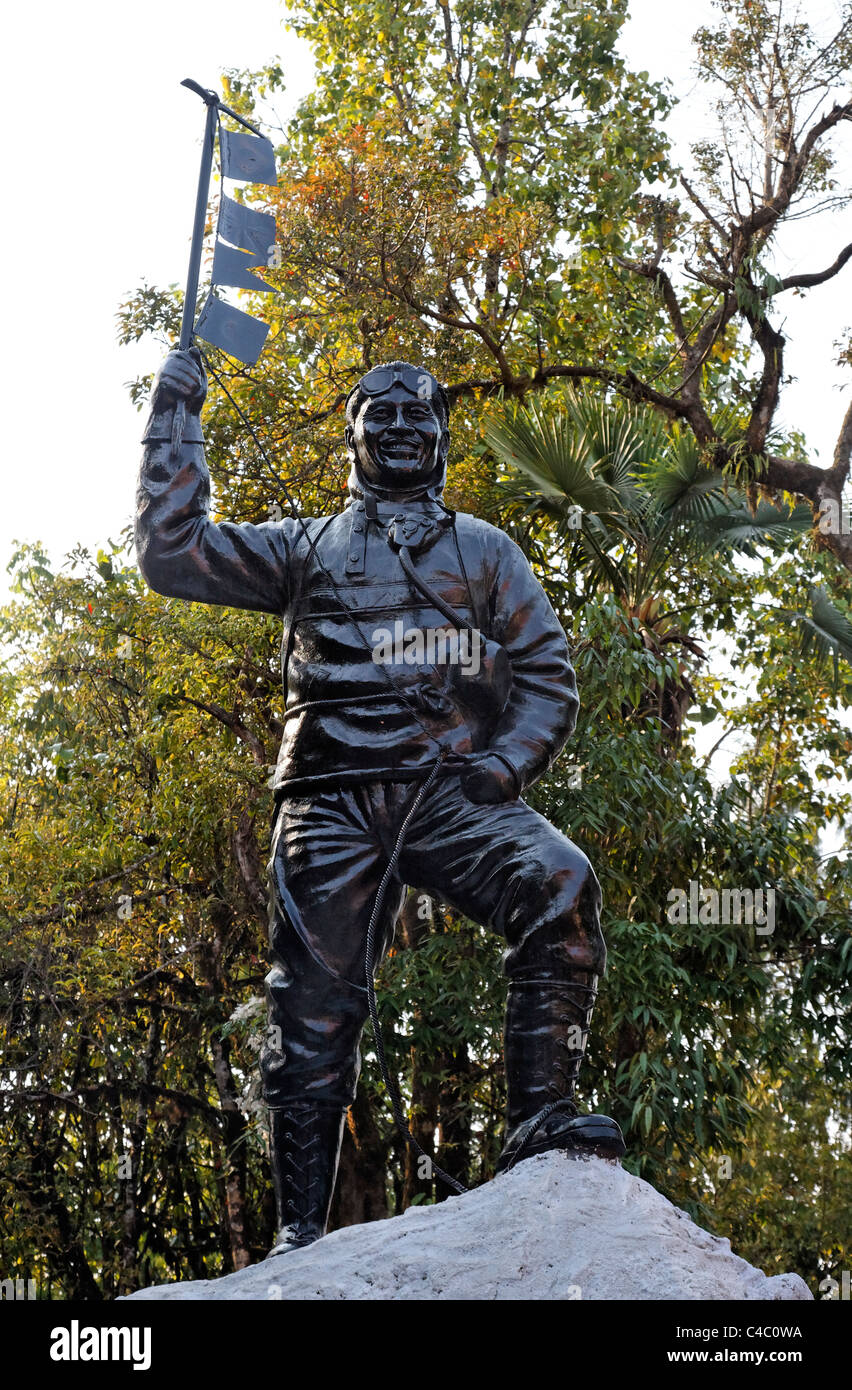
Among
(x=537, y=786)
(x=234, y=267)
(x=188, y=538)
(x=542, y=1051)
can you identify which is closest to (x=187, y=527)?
(x=188, y=538)

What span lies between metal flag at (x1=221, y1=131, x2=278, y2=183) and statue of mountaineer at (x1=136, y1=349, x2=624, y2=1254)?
0.80 meters

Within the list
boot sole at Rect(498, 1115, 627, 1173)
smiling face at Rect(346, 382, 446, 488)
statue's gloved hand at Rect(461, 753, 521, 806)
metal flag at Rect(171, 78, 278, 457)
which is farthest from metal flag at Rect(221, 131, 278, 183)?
boot sole at Rect(498, 1115, 627, 1173)

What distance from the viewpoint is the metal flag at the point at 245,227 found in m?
4.49

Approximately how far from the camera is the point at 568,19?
13766mm

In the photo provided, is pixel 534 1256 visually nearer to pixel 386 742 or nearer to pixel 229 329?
pixel 386 742

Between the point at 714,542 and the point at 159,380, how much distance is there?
265 inches

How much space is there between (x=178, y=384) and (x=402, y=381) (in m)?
0.61

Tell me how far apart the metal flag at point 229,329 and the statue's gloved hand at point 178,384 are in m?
0.29

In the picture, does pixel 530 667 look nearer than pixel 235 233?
Yes

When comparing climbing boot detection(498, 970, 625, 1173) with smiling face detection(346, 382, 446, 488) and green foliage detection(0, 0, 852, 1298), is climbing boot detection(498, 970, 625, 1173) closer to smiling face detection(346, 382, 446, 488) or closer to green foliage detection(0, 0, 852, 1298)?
smiling face detection(346, 382, 446, 488)

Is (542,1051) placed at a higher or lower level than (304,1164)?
higher

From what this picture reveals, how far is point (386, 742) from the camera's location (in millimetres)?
3801

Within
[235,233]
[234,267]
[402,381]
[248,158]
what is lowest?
[402,381]

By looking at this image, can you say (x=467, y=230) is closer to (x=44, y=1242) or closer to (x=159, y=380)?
(x=159, y=380)
